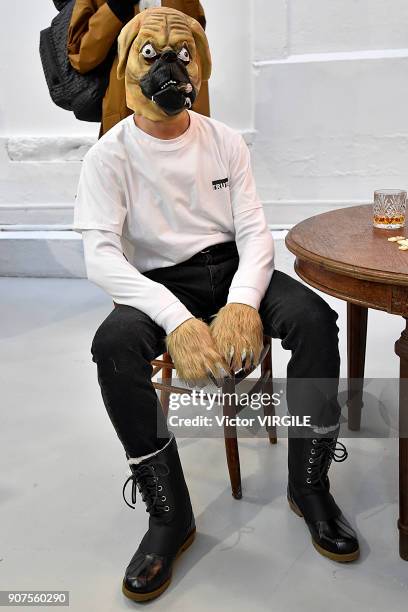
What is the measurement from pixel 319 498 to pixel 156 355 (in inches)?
21.0

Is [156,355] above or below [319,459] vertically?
above

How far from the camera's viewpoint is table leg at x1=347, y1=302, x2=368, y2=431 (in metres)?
1.98

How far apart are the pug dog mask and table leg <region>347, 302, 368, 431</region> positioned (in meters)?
0.80

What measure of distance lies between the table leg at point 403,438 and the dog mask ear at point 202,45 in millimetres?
863

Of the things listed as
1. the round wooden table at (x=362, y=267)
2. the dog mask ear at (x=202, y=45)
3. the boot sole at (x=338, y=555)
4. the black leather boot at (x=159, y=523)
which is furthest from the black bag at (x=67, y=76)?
the boot sole at (x=338, y=555)

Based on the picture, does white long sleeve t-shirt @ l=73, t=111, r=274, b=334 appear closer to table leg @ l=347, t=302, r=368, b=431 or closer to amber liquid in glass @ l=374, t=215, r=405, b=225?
amber liquid in glass @ l=374, t=215, r=405, b=225

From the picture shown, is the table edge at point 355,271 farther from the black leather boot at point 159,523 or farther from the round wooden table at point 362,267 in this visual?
the black leather boot at point 159,523

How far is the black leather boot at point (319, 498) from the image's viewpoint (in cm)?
156

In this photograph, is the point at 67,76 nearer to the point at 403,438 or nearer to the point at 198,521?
the point at 198,521

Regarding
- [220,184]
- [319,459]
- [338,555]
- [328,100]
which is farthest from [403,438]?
[328,100]

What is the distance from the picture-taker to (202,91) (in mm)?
2516

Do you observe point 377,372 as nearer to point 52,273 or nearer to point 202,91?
point 202,91

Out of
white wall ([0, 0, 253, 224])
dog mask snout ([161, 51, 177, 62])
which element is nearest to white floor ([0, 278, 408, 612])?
dog mask snout ([161, 51, 177, 62])

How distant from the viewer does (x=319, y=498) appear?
1.62 m
